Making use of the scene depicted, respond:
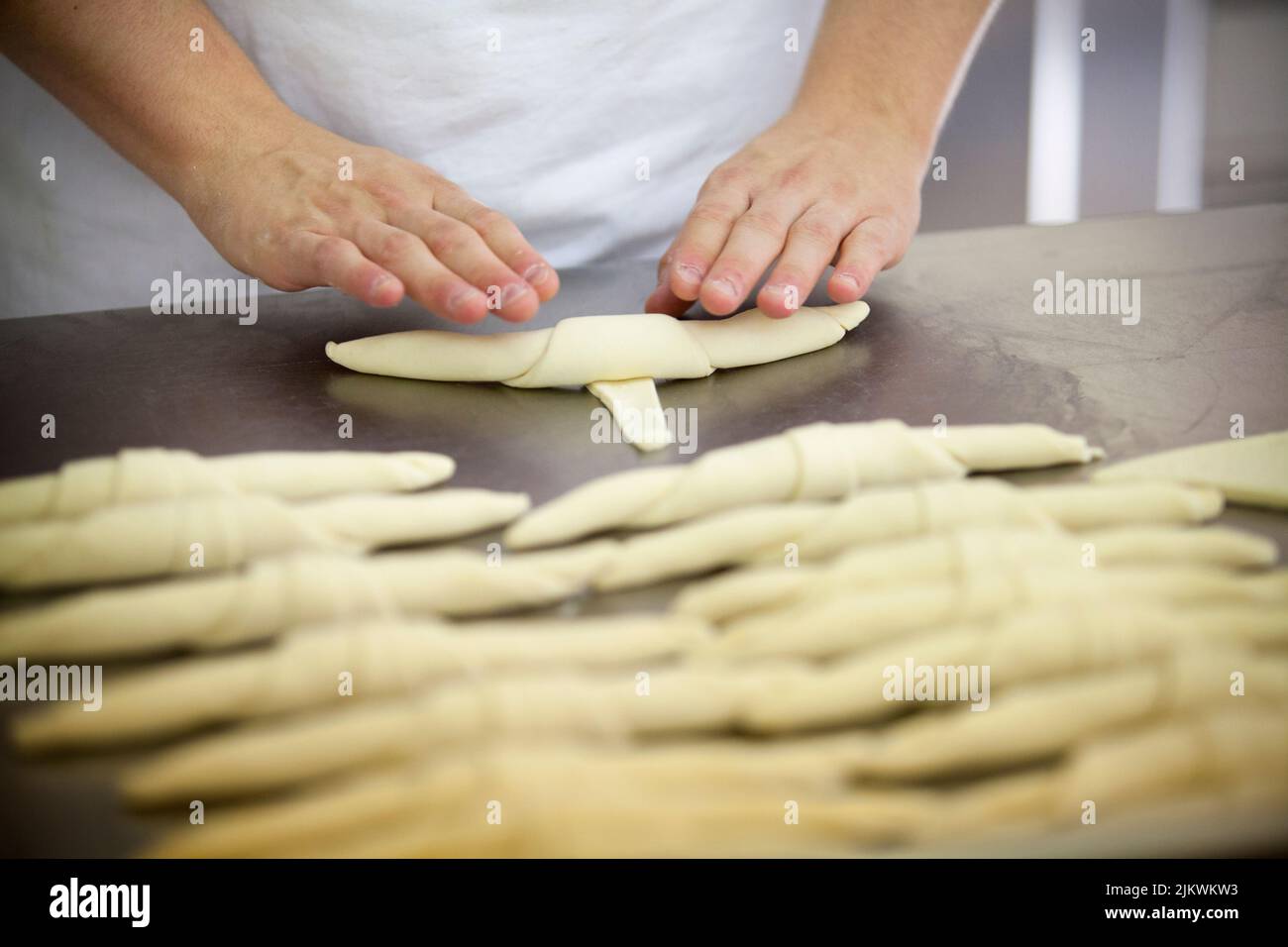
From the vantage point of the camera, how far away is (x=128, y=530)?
93 centimetres

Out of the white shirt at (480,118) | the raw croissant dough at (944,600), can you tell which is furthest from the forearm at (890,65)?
the raw croissant dough at (944,600)

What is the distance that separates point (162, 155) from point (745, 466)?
0.94 m

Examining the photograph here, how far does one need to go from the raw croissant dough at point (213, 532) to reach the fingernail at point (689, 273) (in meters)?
0.47

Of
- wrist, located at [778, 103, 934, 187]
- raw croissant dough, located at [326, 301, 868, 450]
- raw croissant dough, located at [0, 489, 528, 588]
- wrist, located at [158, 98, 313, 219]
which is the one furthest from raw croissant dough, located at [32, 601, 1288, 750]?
wrist, located at [778, 103, 934, 187]

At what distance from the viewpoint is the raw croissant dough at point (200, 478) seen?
3.29 feet

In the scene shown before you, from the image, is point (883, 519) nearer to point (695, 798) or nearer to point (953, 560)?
point (953, 560)

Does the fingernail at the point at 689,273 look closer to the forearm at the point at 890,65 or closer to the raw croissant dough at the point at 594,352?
the raw croissant dough at the point at 594,352

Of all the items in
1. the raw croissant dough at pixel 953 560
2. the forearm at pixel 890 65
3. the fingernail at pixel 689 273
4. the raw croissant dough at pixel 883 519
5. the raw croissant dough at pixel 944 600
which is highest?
the forearm at pixel 890 65

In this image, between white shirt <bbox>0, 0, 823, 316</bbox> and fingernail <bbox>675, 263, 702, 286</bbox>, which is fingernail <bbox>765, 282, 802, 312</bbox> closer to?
fingernail <bbox>675, 263, 702, 286</bbox>

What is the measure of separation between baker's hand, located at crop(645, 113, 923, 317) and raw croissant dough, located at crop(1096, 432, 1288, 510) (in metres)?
0.45

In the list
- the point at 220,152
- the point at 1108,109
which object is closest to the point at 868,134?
the point at 220,152

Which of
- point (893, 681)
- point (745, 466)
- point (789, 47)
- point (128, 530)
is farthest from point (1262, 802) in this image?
point (789, 47)

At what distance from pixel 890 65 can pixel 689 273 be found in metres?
0.61

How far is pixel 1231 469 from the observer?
1.03m
